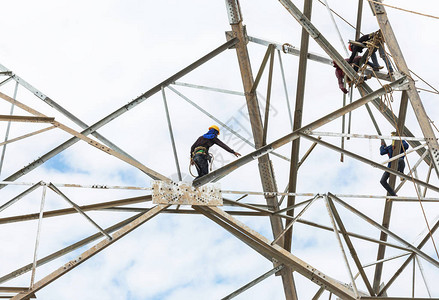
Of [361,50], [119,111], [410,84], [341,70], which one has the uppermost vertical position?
[119,111]

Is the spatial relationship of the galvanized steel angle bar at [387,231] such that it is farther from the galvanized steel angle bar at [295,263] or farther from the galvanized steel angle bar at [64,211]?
the galvanized steel angle bar at [64,211]

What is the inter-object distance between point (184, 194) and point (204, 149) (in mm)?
2693

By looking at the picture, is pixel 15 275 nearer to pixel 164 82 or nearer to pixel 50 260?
pixel 50 260

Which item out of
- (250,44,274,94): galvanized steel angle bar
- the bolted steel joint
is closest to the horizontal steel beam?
(250,44,274,94): galvanized steel angle bar

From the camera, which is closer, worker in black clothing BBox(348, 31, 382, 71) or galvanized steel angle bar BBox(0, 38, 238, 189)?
galvanized steel angle bar BBox(0, 38, 238, 189)

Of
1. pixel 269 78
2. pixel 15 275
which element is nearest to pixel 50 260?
pixel 15 275

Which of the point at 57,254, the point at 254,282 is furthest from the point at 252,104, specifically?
the point at 57,254

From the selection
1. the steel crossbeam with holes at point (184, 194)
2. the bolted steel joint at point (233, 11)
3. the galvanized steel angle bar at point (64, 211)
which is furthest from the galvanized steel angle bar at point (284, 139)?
the bolted steel joint at point (233, 11)

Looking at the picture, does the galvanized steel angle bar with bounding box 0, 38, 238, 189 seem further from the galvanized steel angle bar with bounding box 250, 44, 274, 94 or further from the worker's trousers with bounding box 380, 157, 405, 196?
the worker's trousers with bounding box 380, 157, 405, 196

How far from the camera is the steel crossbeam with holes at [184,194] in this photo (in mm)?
12617

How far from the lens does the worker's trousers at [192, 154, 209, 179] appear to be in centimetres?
1501

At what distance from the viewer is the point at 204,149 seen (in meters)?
15.3

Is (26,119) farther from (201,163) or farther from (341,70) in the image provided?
(341,70)

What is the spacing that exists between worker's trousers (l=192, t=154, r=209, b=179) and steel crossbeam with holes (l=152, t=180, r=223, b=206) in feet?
6.65
